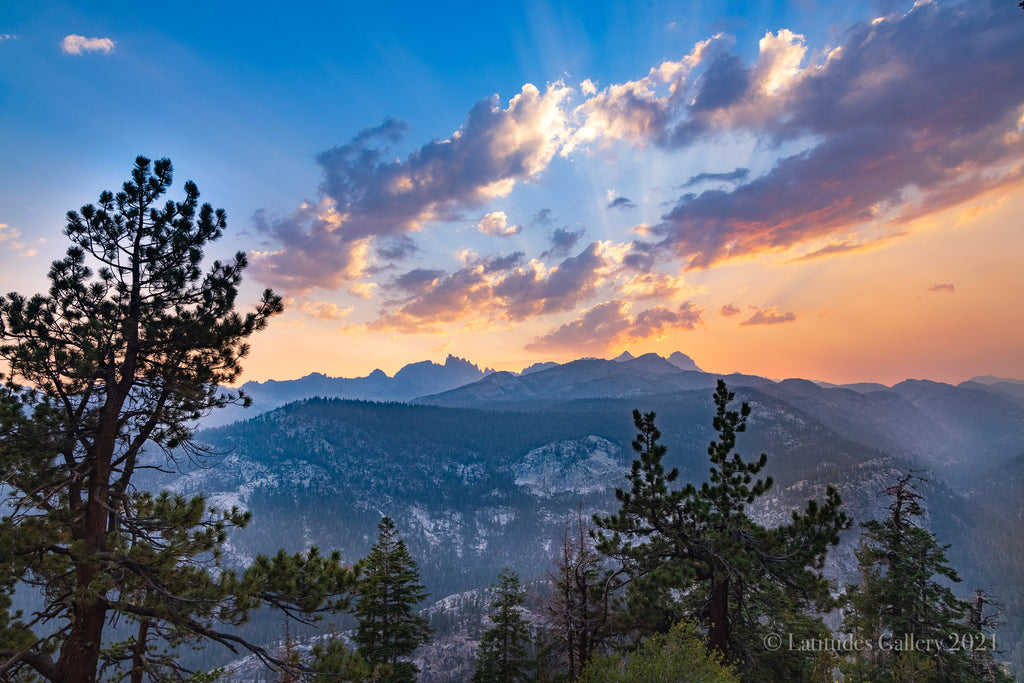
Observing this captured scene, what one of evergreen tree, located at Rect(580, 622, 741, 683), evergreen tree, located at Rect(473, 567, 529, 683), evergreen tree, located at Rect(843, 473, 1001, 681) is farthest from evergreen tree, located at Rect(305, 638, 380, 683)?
evergreen tree, located at Rect(473, 567, 529, 683)

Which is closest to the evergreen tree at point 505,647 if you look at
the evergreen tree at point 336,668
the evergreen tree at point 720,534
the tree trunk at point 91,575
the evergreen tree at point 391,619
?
the evergreen tree at point 391,619

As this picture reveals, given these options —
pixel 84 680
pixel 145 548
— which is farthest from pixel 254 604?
pixel 84 680

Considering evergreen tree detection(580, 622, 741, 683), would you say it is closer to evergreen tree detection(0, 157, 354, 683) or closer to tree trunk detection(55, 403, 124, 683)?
evergreen tree detection(0, 157, 354, 683)

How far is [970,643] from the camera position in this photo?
25172 mm

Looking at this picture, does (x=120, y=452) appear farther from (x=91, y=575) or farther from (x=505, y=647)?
(x=505, y=647)

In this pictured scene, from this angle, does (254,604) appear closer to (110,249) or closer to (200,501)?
(200,501)

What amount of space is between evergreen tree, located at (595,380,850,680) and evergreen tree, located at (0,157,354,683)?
452 inches

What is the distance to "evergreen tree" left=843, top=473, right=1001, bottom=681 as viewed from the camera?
77.5 ft

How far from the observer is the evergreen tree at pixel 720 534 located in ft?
53.6

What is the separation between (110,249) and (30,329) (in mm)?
2429

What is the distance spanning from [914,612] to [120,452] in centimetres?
3691

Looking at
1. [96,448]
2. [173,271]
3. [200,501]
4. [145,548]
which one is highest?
[173,271]

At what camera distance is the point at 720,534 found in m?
16.7

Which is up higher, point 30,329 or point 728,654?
point 30,329
